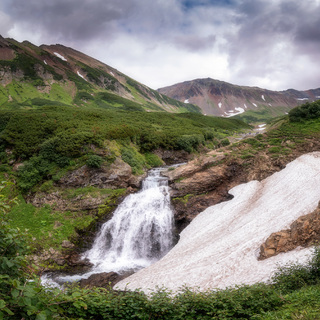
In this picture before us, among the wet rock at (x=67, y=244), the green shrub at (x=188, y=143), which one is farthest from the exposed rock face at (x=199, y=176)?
the wet rock at (x=67, y=244)

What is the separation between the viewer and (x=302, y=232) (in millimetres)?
13570

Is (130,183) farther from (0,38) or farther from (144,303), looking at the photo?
(0,38)

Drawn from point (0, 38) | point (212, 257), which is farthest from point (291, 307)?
point (0, 38)

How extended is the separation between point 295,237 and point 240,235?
4530 mm

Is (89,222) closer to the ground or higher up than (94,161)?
closer to the ground

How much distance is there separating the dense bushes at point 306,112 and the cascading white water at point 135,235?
27.6 meters

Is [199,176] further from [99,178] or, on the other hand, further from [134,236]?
[99,178]

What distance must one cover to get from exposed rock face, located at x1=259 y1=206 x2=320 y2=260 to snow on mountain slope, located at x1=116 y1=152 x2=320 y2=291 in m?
0.44

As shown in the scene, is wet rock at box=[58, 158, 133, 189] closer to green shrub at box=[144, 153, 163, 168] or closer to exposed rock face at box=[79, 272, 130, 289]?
green shrub at box=[144, 153, 163, 168]

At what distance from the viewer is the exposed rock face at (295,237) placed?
1317 centimetres

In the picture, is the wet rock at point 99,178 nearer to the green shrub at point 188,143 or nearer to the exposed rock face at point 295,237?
the green shrub at point 188,143

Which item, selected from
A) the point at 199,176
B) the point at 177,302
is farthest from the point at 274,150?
the point at 177,302

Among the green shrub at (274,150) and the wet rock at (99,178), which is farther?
the green shrub at (274,150)

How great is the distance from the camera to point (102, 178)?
97.8ft
